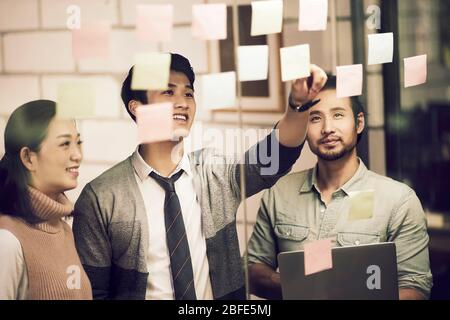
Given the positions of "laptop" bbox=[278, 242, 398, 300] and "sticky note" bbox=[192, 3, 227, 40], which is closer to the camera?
"sticky note" bbox=[192, 3, 227, 40]

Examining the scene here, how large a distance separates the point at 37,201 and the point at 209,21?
0.91 metres

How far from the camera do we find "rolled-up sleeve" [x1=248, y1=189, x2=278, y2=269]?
9.15 feet

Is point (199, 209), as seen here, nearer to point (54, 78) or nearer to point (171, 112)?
point (171, 112)

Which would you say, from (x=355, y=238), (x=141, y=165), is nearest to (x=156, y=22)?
(x=141, y=165)

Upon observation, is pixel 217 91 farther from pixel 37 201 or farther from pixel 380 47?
pixel 37 201

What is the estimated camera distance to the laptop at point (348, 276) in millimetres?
2787

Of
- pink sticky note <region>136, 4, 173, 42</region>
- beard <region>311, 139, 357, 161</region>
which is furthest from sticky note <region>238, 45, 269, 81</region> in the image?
beard <region>311, 139, 357, 161</region>

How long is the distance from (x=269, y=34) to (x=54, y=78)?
31.7 inches

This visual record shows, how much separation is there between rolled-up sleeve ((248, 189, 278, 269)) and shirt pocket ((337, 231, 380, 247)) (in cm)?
25

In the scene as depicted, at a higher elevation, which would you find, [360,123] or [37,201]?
[360,123]

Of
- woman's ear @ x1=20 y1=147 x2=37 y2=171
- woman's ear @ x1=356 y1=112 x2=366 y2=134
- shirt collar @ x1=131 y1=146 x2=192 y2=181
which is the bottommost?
shirt collar @ x1=131 y1=146 x2=192 y2=181

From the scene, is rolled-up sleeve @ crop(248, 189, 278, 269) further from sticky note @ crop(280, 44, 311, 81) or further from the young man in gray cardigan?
sticky note @ crop(280, 44, 311, 81)

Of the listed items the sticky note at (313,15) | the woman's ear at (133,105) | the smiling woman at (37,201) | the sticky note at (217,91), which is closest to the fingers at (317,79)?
the sticky note at (313,15)

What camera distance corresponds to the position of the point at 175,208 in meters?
2.73
